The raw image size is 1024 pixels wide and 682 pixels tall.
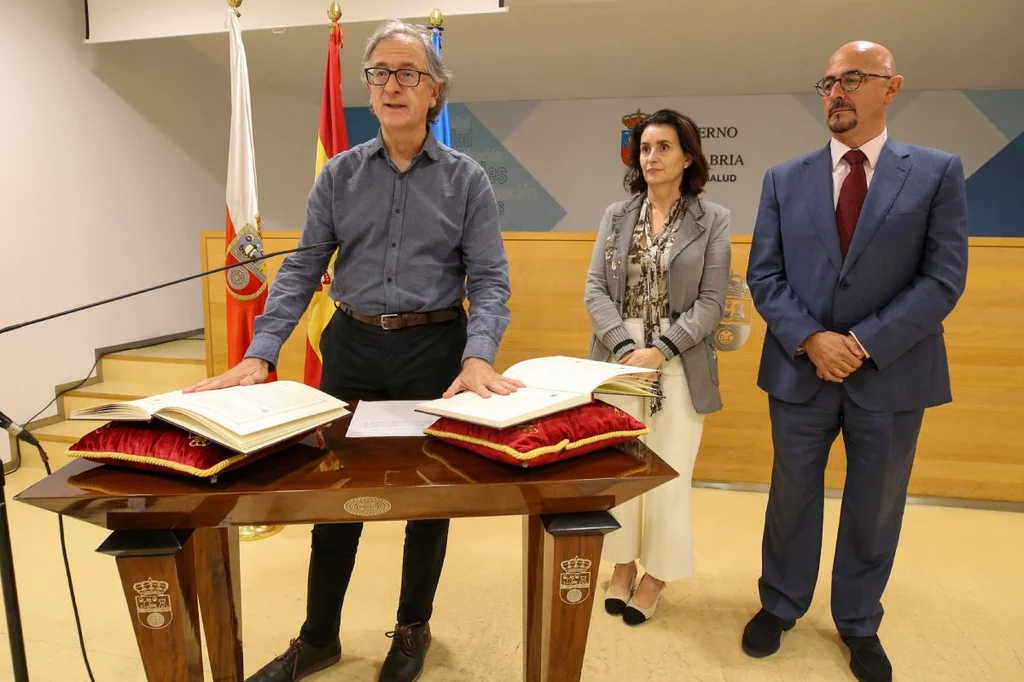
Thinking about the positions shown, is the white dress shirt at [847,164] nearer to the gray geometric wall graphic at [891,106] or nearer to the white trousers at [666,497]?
the white trousers at [666,497]

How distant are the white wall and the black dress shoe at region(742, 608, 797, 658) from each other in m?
3.75

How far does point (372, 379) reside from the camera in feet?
5.26

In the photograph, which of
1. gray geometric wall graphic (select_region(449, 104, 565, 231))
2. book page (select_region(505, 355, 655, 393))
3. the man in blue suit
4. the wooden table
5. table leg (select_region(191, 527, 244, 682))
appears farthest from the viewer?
gray geometric wall graphic (select_region(449, 104, 565, 231))

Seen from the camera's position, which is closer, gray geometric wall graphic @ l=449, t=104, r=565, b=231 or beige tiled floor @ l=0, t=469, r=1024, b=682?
beige tiled floor @ l=0, t=469, r=1024, b=682

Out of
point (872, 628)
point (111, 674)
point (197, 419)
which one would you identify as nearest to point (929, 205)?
point (872, 628)

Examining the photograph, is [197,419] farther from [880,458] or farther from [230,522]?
[880,458]

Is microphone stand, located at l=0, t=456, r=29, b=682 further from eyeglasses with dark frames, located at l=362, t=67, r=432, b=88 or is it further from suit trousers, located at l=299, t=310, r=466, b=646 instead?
eyeglasses with dark frames, located at l=362, t=67, r=432, b=88

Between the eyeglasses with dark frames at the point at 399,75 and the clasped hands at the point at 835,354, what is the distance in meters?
1.21

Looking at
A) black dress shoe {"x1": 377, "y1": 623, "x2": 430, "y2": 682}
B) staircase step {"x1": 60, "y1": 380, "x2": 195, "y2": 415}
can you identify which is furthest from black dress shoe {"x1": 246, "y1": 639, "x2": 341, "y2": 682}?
staircase step {"x1": 60, "y1": 380, "x2": 195, "y2": 415}

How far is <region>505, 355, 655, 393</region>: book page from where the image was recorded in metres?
1.21

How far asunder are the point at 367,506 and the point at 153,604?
0.39 m

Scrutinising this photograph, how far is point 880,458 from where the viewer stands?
174cm

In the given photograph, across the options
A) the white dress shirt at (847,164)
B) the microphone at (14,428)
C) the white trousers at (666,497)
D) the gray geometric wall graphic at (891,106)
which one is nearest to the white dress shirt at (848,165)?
the white dress shirt at (847,164)

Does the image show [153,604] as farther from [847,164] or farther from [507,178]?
[507,178]
